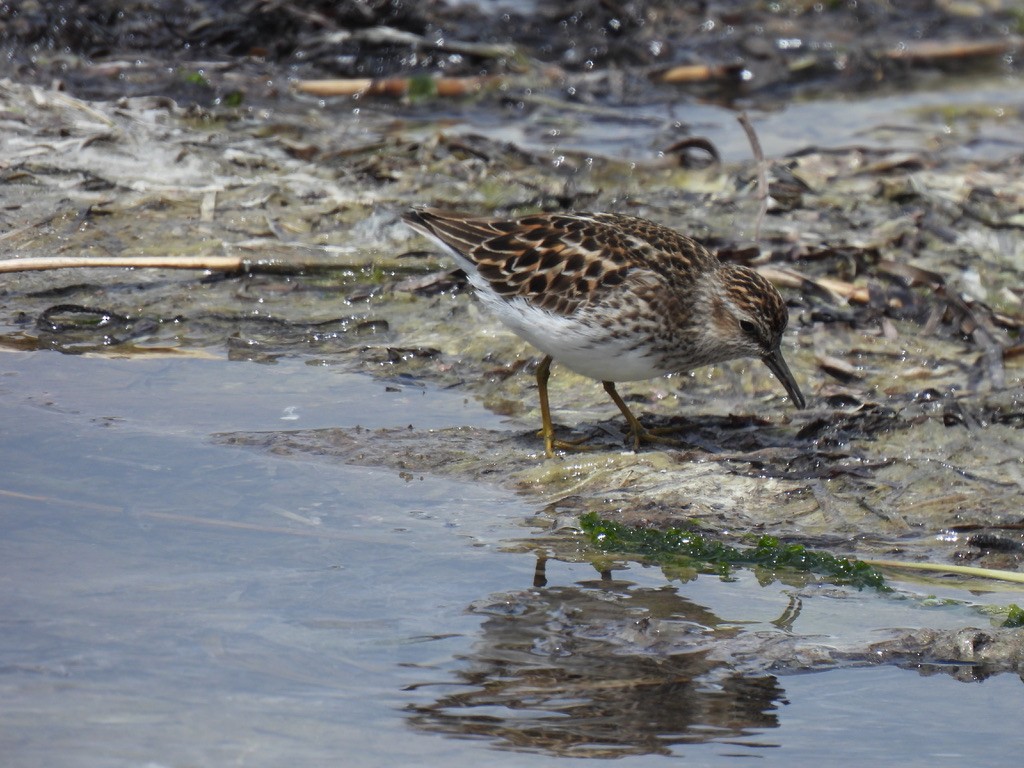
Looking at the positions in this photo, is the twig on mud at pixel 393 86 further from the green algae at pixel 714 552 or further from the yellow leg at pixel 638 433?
the green algae at pixel 714 552

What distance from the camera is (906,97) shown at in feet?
43.5

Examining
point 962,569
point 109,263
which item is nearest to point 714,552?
point 962,569

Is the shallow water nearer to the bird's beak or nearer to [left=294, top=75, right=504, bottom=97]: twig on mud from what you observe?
the bird's beak

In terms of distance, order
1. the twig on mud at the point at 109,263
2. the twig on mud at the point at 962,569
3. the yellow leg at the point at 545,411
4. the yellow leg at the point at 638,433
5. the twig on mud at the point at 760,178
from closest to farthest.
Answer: the twig on mud at the point at 962,569 < the yellow leg at the point at 545,411 < the yellow leg at the point at 638,433 < the twig on mud at the point at 109,263 < the twig on mud at the point at 760,178

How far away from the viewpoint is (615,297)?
260 inches

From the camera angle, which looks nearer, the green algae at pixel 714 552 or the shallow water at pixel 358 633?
the shallow water at pixel 358 633

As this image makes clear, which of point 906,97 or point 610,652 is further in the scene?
point 906,97

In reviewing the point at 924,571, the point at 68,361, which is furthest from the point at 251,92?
the point at 924,571

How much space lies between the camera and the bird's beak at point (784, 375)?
23.1 feet

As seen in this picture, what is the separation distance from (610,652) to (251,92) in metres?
7.67

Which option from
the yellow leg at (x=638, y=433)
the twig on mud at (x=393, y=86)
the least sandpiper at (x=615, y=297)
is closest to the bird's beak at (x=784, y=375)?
the least sandpiper at (x=615, y=297)

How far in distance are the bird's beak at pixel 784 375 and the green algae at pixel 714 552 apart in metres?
1.32

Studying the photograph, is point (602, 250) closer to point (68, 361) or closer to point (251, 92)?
point (68, 361)

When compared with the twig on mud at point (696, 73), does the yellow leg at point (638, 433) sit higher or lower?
lower
